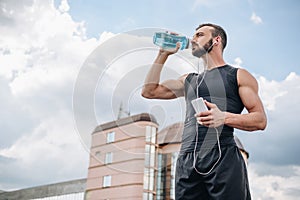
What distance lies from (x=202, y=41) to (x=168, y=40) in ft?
0.32

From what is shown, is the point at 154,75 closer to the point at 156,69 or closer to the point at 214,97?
the point at 156,69

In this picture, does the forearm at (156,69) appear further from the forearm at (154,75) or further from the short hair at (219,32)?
the short hair at (219,32)

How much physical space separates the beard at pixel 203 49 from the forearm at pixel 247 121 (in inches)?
7.5

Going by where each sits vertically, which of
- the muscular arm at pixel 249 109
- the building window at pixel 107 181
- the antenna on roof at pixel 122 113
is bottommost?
the muscular arm at pixel 249 109

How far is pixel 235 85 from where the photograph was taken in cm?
93

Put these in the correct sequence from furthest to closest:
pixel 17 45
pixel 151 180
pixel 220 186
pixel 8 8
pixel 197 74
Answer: pixel 151 180 < pixel 17 45 < pixel 8 8 < pixel 197 74 < pixel 220 186

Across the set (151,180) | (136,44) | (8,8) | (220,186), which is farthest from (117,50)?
(151,180)

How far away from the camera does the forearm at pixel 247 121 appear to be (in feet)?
2.80

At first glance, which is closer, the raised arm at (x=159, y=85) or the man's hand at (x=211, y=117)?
the man's hand at (x=211, y=117)

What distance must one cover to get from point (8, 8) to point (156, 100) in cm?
292

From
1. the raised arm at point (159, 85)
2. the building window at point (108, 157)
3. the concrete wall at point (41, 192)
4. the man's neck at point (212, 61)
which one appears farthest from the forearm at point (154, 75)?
the concrete wall at point (41, 192)

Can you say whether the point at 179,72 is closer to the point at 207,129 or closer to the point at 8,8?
the point at 207,129

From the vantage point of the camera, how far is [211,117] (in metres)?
0.81

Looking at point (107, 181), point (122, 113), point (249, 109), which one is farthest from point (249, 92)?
point (107, 181)
